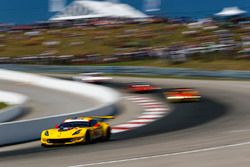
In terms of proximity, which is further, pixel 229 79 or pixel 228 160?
pixel 229 79

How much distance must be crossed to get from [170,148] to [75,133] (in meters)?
2.85

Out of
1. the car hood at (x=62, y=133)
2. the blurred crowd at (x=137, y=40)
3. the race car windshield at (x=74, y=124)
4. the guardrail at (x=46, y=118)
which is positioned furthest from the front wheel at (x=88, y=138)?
the blurred crowd at (x=137, y=40)

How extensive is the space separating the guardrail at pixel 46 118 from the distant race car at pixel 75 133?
4.86 feet

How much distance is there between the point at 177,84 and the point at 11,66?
18.6m

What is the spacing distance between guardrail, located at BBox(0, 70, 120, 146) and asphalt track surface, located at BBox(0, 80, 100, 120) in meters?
0.52

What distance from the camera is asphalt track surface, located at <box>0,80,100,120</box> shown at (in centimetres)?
2272

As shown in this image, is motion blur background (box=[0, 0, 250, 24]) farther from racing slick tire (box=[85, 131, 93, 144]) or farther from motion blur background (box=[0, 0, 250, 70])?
racing slick tire (box=[85, 131, 93, 144])

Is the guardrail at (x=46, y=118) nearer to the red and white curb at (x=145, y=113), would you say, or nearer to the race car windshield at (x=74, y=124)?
the red and white curb at (x=145, y=113)

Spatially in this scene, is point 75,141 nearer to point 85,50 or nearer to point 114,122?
point 114,122

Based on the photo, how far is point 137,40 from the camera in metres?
54.8

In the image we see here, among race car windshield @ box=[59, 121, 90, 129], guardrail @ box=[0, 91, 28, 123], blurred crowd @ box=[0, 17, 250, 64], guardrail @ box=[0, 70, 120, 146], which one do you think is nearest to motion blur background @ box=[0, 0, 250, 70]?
blurred crowd @ box=[0, 17, 250, 64]

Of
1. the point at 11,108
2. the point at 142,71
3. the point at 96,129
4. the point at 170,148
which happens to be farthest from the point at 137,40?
the point at 170,148

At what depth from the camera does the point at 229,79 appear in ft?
113

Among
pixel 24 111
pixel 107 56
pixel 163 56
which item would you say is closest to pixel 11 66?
pixel 107 56
